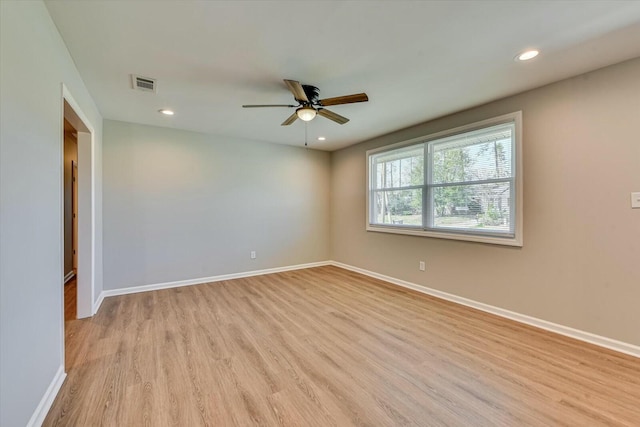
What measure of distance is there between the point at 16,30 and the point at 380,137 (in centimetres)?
433

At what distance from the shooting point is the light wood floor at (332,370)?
1.68 m

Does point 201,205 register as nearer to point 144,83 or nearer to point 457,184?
point 144,83

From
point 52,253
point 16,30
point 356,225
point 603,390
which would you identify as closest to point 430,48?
point 16,30

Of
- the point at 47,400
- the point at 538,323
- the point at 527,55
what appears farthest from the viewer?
the point at 538,323

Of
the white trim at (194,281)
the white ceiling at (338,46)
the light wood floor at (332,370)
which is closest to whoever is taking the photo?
the light wood floor at (332,370)

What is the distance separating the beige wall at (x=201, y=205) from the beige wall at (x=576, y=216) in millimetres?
3075

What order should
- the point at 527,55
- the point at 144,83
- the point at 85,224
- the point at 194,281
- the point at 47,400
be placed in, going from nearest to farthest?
the point at 47,400
the point at 527,55
the point at 144,83
the point at 85,224
the point at 194,281

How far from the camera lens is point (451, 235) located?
3686 mm

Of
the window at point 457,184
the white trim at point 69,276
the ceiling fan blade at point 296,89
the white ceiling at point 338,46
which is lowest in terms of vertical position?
the white trim at point 69,276

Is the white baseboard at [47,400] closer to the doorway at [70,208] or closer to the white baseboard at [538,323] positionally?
the doorway at [70,208]

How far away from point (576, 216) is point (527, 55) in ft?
5.19

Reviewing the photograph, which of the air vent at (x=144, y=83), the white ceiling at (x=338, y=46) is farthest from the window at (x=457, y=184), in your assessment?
the air vent at (x=144, y=83)

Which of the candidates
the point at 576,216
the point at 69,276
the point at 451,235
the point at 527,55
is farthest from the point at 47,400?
the point at 576,216

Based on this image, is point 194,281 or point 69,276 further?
point 69,276
